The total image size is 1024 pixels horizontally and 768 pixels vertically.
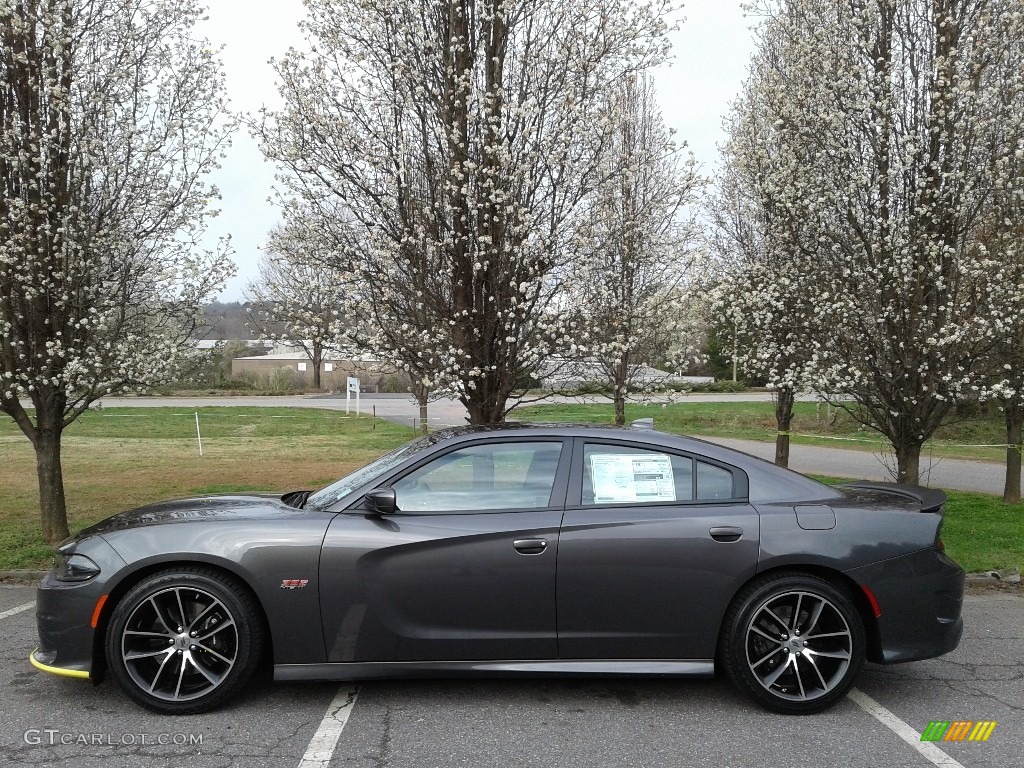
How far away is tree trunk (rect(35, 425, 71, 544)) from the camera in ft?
25.5

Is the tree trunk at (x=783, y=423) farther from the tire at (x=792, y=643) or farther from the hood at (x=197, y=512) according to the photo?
the hood at (x=197, y=512)

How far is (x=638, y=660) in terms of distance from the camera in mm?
4066

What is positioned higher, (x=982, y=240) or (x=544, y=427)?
(x=982, y=240)

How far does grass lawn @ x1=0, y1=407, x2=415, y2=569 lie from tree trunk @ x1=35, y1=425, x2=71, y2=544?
22cm

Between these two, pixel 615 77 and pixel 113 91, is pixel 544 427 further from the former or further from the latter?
pixel 113 91

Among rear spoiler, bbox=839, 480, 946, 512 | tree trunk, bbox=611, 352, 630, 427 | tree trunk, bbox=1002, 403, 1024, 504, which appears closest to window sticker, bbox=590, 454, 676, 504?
rear spoiler, bbox=839, 480, 946, 512

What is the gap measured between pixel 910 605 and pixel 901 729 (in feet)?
1.97

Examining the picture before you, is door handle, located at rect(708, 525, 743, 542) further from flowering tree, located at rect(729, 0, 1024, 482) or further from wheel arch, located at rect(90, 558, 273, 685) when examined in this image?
flowering tree, located at rect(729, 0, 1024, 482)

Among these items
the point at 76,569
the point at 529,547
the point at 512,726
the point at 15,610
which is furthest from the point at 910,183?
the point at 15,610

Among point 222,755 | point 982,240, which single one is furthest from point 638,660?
point 982,240

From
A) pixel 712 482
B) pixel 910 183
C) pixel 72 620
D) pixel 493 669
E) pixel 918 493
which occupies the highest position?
pixel 910 183

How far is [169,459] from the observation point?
15406mm

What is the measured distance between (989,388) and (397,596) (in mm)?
6657

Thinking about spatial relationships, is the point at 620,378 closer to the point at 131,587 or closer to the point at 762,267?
the point at 762,267
